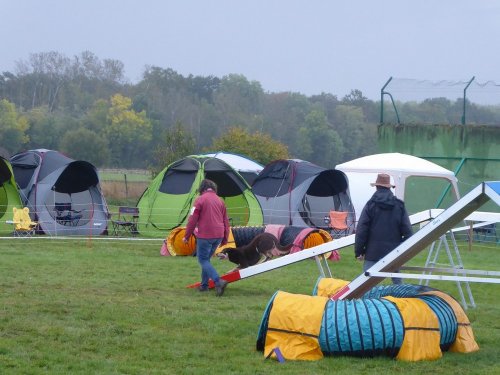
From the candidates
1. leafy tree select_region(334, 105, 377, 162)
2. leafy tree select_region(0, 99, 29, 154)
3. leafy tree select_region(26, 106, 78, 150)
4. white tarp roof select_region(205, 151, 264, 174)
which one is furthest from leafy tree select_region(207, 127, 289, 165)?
leafy tree select_region(334, 105, 377, 162)

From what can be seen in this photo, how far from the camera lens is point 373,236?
28.5ft

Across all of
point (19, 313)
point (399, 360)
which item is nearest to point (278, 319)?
point (399, 360)

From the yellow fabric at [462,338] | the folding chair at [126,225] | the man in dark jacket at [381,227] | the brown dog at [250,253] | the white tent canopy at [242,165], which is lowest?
the folding chair at [126,225]

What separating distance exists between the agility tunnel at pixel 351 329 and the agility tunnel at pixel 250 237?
8.42 m

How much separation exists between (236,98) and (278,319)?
236ft

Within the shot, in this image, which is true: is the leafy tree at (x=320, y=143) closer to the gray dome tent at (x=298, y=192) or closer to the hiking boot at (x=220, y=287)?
the gray dome tent at (x=298, y=192)

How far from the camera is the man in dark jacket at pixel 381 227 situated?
8.64m

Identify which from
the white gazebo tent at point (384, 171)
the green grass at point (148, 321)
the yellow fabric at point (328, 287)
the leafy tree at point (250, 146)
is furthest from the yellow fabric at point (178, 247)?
the leafy tree at point (250, 146)

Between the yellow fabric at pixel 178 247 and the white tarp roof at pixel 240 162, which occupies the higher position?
the white tarp roof at pixel 240 162

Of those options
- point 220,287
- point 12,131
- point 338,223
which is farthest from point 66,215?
point 12,131

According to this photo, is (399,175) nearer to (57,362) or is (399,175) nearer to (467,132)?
(467,132)

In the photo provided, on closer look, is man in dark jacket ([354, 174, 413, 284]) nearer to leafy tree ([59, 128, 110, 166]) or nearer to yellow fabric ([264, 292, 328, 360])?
yellow fabric ([264, 292, 328, 360])

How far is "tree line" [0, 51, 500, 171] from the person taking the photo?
5091 centimetres

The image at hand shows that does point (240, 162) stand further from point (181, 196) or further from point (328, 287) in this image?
point (328, 287)
